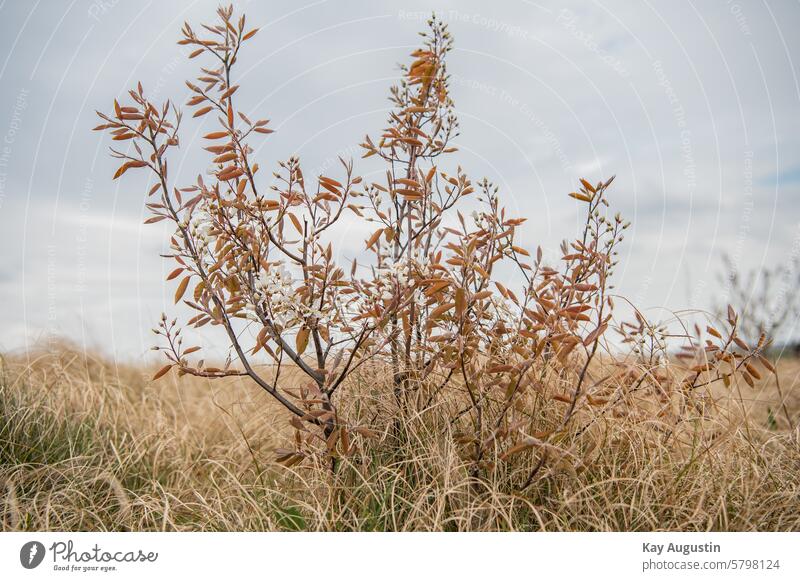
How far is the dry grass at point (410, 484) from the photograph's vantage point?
294cm

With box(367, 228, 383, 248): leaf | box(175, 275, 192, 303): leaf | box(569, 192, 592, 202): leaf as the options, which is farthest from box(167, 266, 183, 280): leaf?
box(569, 192, 592, 202): leaf

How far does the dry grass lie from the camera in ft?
9.65

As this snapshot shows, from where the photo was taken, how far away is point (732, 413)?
11.9ft

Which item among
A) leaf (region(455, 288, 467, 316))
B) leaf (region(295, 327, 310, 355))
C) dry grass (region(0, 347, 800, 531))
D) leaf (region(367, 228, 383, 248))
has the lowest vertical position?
dry grass (region(0, 347, 800, 531))

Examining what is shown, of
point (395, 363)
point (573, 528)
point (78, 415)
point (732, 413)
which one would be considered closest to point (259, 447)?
point (78, 415)

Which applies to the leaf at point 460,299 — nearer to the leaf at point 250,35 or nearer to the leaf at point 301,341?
the leaf at point 301,341

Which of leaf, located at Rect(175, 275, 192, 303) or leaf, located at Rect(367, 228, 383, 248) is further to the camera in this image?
leaf, located at Rect(367, 228, 383, 248)

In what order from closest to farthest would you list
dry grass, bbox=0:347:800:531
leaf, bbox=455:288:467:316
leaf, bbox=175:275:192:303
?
leaf, bbox=455:288:467:316 < leaf, bbox=175:275:192:303 < dry grass, bbox=0:347:800:531

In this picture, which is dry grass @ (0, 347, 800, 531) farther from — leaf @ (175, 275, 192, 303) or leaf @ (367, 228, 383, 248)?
leaf @ (175, 275, 192, 303)

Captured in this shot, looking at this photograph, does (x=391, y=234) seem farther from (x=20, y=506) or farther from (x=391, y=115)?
(x=20, y=506)

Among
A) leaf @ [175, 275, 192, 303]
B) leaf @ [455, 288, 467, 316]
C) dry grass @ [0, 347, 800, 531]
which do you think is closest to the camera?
leaf @ [455, 288, 467, 316]

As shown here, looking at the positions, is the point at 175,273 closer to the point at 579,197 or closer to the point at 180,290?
the point at 180,290

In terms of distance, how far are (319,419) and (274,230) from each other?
845 mm

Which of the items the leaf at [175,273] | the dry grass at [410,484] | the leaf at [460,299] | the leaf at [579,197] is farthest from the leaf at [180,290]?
the leaf at [579,197]
